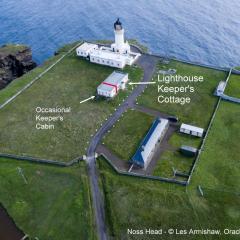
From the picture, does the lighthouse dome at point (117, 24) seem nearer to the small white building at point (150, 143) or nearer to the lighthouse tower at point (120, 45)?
the lighthouse tower at point (120, 45)

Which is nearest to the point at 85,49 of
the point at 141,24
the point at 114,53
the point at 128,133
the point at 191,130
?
the point at 114,53

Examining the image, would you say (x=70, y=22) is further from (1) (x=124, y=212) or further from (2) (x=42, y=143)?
(1) (x=124, y=212)

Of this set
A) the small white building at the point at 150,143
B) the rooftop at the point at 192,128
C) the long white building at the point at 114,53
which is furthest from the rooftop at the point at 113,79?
the rooftop at the point at 192,128

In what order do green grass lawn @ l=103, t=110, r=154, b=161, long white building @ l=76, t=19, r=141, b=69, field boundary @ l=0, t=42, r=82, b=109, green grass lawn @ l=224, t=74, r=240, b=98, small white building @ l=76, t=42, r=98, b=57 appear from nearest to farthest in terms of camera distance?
green grass lawn @ l=103, t=110, r=154, b=161
field boundary @ l=0, t=42, r=82, b=109
green grass lawn @ l=224, t=74, r=240, b=98
long white building @ l=76, t=19, r=141, b=69
small white building @ l=76, t=42, r=98, b=57

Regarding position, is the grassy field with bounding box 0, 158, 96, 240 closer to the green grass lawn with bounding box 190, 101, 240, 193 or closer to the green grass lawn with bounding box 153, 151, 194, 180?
the green grass lawn with bounding box 153, 151, 194, 180

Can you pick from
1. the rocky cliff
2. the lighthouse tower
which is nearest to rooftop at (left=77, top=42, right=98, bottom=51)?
the lighthouse tower

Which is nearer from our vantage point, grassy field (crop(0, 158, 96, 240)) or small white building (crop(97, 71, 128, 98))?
grassy field (crop(0, 158, 96, 240))
